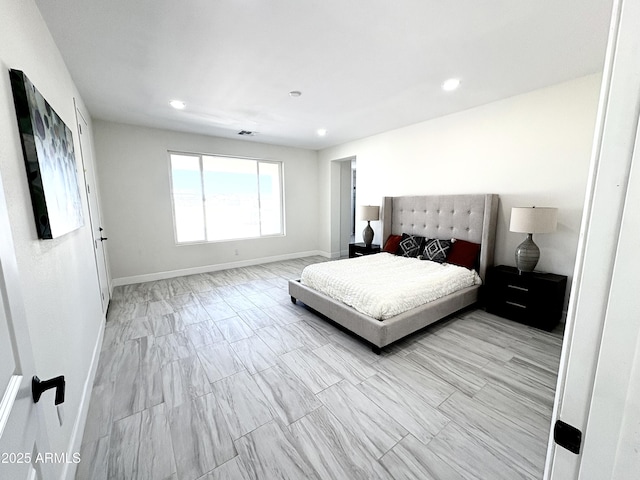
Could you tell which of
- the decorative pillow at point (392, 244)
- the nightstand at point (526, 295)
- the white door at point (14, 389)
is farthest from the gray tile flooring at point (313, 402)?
the decorative pillow at point (392, 244)

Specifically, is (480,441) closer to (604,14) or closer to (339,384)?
(339,384)

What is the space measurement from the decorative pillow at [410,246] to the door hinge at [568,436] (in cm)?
348

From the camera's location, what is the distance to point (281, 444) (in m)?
1.50

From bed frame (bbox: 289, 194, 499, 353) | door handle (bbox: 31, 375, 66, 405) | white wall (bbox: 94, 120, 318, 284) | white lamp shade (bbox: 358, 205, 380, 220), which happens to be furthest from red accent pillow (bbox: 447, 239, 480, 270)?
white wall (bbox: 94, 120, 318, 284)

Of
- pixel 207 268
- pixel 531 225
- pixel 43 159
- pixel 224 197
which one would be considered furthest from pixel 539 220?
pixel 207 268

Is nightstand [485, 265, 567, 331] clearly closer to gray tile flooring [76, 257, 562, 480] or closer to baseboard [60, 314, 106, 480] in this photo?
gray tile flooring [76, 257, 562, 480]

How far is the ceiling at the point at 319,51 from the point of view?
1708 mm

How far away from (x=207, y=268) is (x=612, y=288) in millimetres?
5405

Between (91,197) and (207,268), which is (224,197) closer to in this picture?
(207,268)

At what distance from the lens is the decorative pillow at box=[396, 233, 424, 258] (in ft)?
12.9

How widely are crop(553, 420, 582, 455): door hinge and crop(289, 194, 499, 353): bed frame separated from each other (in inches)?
68.8

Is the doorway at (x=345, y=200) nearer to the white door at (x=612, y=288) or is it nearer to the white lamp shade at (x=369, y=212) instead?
the white lamp shade at (x=369, y=212)

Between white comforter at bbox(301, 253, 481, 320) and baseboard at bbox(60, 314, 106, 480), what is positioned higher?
white comforter at bbox(301, 253, 481, 320)

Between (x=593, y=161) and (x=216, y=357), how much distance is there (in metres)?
2.64
